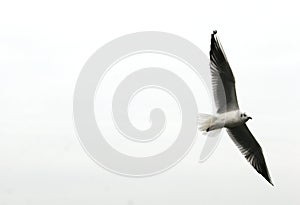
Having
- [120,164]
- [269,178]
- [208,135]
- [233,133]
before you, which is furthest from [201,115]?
[120,164]

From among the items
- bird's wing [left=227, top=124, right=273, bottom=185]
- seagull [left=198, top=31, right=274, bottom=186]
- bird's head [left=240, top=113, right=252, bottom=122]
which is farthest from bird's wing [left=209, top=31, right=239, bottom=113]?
bird's wing [left=227, top=124, right=273, bottom=185]

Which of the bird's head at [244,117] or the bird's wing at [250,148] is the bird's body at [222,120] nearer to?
the bird's head at [244,117]

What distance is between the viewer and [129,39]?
38125mm

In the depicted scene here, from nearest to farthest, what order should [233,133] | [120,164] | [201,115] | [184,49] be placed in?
[201,115] < [233,133] < [184,49] < [120,164]

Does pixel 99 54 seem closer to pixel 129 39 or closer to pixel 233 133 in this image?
pixel 129 39

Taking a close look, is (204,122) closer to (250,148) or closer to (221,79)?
(221,79)

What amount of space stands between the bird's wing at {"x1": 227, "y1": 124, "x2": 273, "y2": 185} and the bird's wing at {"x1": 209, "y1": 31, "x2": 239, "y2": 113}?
6.21ft

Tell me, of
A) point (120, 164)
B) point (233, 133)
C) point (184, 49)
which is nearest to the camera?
point (233, 133)

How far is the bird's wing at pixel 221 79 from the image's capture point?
30906 millimetres

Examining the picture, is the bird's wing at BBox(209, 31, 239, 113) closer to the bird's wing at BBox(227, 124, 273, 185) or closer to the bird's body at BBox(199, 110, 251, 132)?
the bird's body at BBox(199, 110, 251, 132)

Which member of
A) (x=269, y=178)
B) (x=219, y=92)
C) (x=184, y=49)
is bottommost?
(x=269, y=178)

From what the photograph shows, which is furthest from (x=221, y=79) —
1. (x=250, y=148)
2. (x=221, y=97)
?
(x=250, y=148)

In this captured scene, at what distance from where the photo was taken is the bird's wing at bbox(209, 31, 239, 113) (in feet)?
101

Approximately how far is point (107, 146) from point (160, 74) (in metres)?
4.08
